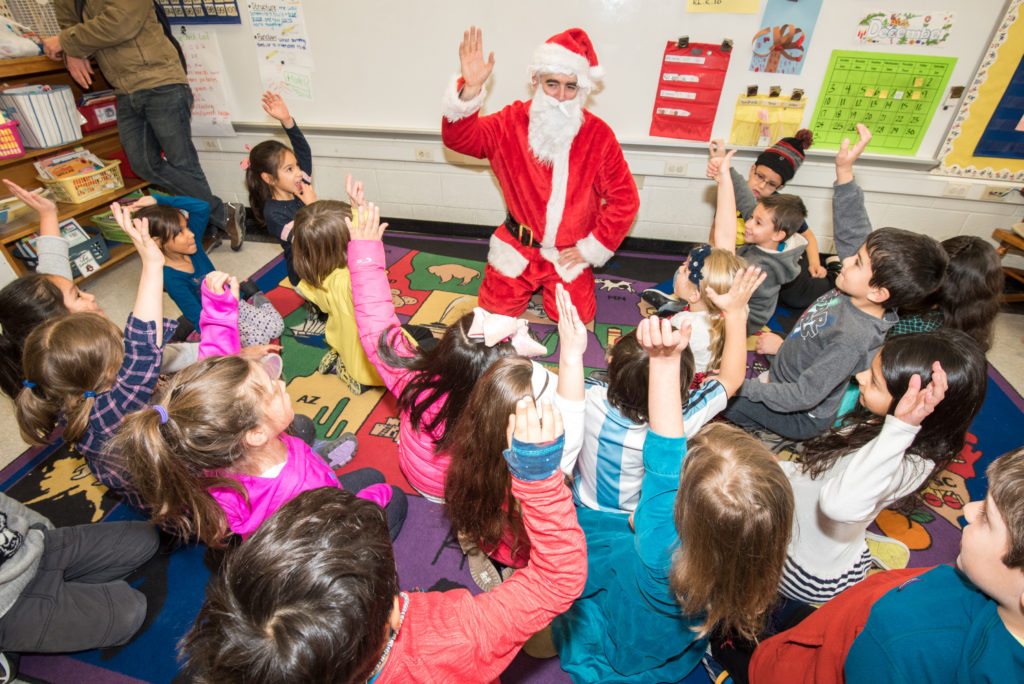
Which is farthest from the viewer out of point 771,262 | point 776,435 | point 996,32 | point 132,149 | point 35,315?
point 132,149

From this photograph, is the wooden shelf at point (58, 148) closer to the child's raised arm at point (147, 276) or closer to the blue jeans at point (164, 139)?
the blue jeans at point (164, 139)

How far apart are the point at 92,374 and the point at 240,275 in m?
2.15

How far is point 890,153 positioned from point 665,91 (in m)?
1.45

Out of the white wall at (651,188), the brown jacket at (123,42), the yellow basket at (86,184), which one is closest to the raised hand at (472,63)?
the white wall at (651,188)

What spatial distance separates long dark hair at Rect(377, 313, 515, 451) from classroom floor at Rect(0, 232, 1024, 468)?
1941 millimetres

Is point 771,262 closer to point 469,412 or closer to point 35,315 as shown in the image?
point 469,412

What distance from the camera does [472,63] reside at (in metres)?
2.28

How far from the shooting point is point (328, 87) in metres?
3.47

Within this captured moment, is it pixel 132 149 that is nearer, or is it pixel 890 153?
pixel 890 153

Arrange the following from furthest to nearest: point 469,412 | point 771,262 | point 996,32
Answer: point 996,32
point 771,262
point 469,412

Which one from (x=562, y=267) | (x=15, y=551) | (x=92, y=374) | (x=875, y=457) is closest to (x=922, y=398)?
(x=875, y=457)

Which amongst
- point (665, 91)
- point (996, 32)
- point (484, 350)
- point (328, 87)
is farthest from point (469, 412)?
point (996, 32)

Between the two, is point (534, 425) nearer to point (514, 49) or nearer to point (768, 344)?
point (768, 344)

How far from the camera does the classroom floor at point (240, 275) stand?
230 centimetres
